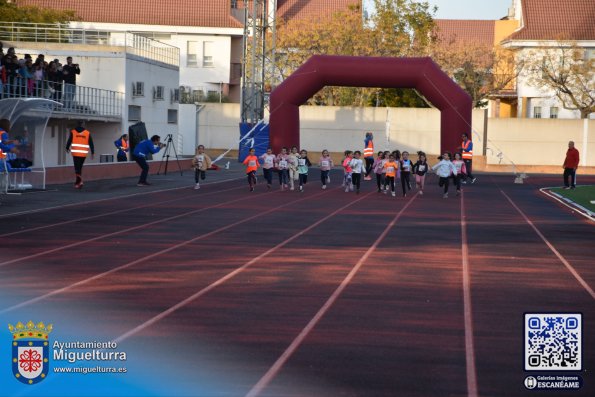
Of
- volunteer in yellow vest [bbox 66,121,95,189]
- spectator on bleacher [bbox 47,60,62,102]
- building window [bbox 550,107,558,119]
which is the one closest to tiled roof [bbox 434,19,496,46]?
building window [bbox 550,107,558,119]

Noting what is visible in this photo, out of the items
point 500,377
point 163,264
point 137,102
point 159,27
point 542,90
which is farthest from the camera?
point 159,27

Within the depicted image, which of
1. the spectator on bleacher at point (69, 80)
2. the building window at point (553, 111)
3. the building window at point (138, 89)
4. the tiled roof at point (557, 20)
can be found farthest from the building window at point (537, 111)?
the spectator on bleacher at point (69, 80)

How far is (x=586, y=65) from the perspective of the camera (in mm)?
64938

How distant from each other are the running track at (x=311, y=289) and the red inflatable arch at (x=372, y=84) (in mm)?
17138

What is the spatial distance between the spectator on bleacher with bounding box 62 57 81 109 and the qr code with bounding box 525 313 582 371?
31.7 m

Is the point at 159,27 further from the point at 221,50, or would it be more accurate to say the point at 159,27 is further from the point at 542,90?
the point at 542,90

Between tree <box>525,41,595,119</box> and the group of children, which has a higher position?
tree <box>525,41,595,119</box>

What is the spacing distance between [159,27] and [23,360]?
2657 inches

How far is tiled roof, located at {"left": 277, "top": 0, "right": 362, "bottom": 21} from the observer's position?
81875 millimetres

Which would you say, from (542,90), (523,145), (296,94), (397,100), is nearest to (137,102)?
(296,94)

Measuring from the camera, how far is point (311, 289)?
13.3 m

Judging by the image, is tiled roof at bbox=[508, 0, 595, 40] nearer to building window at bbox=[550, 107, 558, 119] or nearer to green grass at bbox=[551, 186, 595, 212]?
building window at bbox=[550, 107, 558, 119]

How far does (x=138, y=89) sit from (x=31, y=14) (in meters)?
21.9

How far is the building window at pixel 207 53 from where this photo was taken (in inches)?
2948
